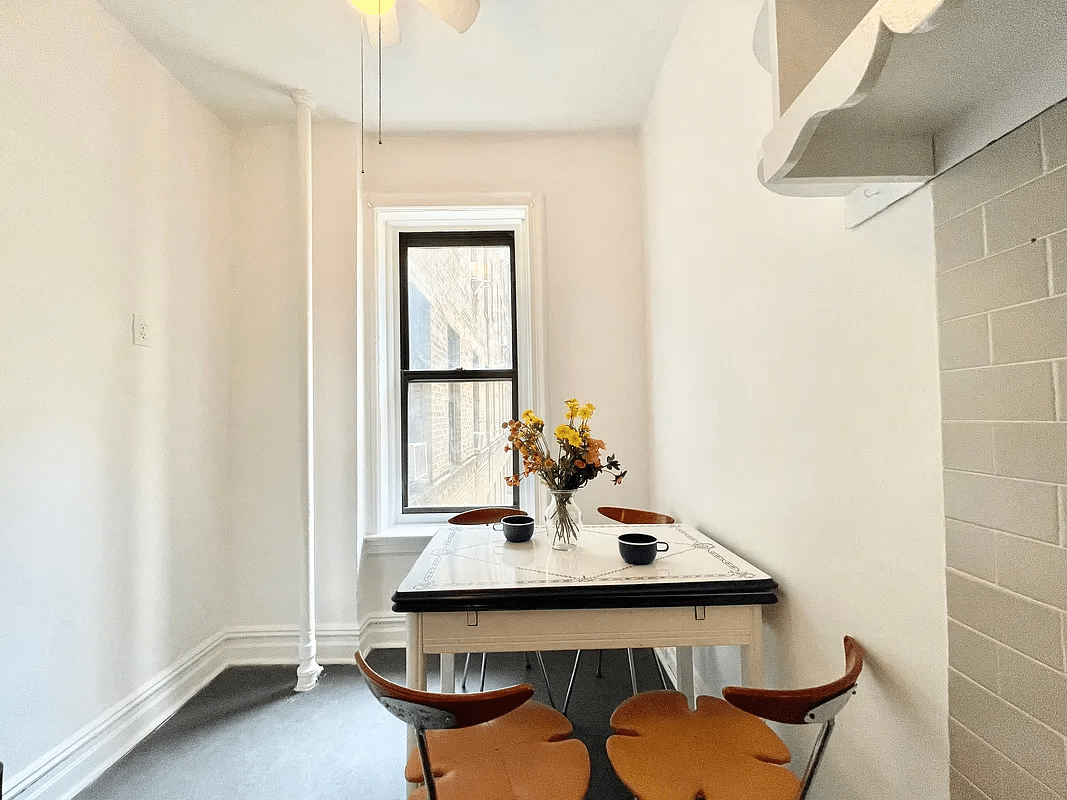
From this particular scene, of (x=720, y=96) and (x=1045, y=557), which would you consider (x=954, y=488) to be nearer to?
(x=1045, y=557)

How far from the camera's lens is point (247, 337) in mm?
2861

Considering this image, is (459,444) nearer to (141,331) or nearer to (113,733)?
(141,331)

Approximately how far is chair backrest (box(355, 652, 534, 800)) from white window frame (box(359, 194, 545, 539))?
6.22 ft

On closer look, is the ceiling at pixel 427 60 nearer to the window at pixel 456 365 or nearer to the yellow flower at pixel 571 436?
the window at pixel 456 365

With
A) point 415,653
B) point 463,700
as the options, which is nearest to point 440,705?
point 463,700

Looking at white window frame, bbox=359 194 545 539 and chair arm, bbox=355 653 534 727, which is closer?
chair arm, bbox=355 653 534 727

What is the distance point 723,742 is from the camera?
1267 millimetres

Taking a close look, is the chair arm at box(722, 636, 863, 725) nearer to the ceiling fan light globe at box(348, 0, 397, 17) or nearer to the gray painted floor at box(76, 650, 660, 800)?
the gray painted floor at box(76, 650, 660, 800)

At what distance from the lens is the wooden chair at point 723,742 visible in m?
0.98

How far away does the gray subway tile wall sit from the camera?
708 mm

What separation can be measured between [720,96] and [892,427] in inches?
52.4

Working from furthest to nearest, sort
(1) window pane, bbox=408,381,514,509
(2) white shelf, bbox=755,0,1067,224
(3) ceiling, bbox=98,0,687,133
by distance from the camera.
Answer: (1) window pane, bbox=408,381,514,509 → (3) ceiling, bbox=98,0,687,133 → (2) white shelf, bbox=755,0,1067,224

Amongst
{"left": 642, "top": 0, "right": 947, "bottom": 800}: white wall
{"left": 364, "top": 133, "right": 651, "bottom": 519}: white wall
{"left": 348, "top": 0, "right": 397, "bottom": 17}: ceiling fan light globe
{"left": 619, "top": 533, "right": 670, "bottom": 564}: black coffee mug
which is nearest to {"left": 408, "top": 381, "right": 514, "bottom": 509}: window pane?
{"left": 364, "top": 133, "right": 651, "bottom": 519}: white wall

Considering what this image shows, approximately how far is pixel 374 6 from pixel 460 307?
5.20 ft
